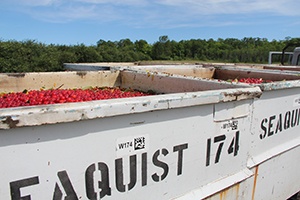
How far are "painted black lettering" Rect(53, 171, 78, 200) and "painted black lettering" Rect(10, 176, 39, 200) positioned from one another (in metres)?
0.10

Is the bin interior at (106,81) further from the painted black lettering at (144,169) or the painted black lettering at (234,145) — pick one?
the painted black lettering at (144,169)

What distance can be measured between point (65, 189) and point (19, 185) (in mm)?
196

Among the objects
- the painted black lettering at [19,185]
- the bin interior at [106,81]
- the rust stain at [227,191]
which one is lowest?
the rust stain at [227,191]

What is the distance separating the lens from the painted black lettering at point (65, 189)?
113 centimetres

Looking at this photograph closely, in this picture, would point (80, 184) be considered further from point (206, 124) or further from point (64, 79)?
point (64, 79)

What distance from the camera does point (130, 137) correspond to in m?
1.30

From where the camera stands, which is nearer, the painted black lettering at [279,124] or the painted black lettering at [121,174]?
the painted black lettering at [121,174]

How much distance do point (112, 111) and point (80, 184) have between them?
14.7 inches

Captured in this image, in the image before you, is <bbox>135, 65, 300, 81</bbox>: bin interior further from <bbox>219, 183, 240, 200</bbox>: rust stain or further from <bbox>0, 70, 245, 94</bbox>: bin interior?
<bbox>219, 183, 240, 200</bbox>: rust stain

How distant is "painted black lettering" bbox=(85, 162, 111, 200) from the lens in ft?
3.98

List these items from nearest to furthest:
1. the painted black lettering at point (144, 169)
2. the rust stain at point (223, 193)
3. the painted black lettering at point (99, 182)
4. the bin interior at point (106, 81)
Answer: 1. the painted black lettering at point (99, 182)
2. the painted black lettering at point (144, 169)
3. the rust stain at point (223, 193)
4. the bin interior at point (106, 81)

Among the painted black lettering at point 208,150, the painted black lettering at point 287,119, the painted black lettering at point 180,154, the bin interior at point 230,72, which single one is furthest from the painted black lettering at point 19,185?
the bin interior at point 230,72

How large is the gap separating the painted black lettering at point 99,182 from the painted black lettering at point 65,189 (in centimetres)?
7

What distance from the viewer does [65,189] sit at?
45.5 inches
